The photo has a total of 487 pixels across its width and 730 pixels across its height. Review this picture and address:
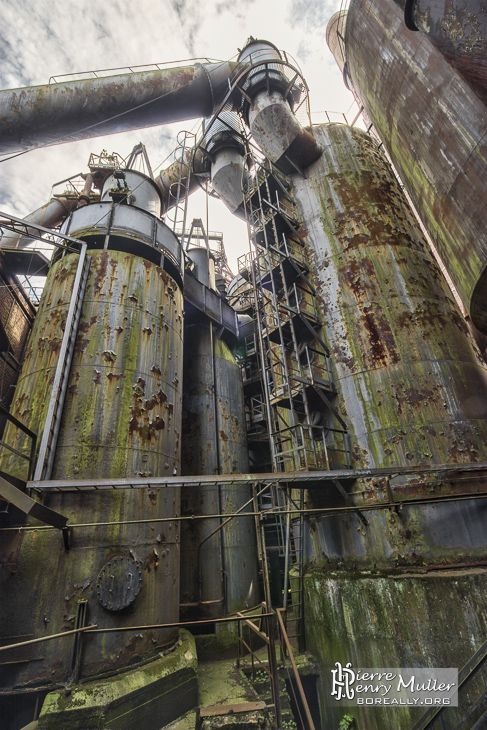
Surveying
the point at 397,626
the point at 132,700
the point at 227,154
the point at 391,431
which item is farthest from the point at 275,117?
the point at 132,700

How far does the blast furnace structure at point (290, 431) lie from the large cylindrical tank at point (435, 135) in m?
0.05

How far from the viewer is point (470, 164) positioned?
565cm

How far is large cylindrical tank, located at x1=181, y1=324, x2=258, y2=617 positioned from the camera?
9.76 metres

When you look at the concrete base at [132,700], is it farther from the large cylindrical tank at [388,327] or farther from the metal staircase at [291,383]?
the large cylindrical tank at [388,327]

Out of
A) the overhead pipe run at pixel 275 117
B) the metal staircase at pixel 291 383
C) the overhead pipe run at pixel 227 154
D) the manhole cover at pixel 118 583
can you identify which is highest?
the overhead pipe run at pixel 227 154

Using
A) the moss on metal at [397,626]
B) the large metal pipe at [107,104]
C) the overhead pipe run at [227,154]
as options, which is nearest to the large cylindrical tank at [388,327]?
the moss on metal at [397,626]

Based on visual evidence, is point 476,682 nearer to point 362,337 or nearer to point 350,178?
point 362,337

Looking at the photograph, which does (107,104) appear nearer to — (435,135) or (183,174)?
(183,174)

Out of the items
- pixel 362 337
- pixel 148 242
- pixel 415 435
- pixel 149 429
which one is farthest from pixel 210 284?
pixel 415 435

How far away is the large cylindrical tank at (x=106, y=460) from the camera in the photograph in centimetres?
570

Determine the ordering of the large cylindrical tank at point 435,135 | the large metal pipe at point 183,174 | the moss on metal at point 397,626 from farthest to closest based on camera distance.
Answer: the large metal pipe at point 183,174 → the moss on metal at point 397,626 → the large cylindrical tank at point 435,135

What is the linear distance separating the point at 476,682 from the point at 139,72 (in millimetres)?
21541

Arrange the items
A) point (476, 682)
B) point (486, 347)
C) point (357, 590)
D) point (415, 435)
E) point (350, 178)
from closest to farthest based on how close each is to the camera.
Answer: point (476, 682)
point (357, 590)
point (415, 435)
point (486, 347)
point (350, 178)

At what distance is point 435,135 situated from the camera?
20.9 feet
